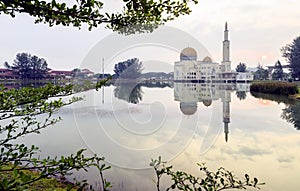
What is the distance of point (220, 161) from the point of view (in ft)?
21.2

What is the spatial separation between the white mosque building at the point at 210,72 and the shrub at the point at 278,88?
24894mm

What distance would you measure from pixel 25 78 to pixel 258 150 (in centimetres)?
3507

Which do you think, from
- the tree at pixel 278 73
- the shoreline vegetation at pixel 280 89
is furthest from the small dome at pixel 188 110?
the tree at pixel 278 73

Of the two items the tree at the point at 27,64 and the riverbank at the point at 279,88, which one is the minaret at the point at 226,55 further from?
the tree at the point at 27,64

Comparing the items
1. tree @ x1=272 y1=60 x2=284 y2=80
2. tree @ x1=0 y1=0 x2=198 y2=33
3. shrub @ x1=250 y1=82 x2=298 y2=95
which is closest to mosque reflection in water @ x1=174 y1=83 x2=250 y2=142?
shrub @ x1=250 y1=82 x2=298 y2=95

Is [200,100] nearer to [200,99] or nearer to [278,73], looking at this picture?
[200,99]

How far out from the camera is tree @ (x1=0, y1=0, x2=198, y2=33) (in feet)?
4.87

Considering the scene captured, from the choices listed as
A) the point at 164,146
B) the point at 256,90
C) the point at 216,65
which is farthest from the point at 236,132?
the point at 216,65

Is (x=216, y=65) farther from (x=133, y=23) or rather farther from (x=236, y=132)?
(x=133, y=23)

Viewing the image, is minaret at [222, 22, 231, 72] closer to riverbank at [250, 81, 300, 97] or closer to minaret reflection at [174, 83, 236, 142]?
riverbank at [250, 81, 300, 97]

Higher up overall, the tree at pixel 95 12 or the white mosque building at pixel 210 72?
the white mosque building at pixel 210 72

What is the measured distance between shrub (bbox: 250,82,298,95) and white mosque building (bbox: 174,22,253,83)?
81.7 ft

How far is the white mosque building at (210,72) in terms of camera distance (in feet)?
199

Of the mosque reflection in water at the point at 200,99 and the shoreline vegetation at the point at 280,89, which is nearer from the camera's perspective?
the mosque reflection in water at the point at 200,99
